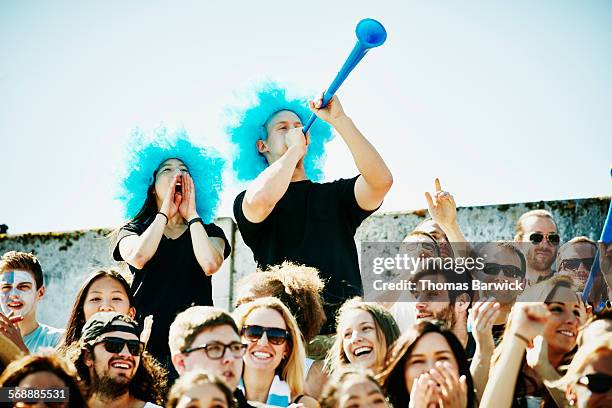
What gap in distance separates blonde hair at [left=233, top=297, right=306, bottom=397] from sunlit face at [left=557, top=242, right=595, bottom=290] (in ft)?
4.71

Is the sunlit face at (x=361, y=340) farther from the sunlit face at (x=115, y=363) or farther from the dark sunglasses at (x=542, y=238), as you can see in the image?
the dark sunglasses at (x=542, y=238)

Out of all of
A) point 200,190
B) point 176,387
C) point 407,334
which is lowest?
point 176,387

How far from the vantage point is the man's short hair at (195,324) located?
3.16 metres

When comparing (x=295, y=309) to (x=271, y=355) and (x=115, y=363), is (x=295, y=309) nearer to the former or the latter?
(x=271, y=355)

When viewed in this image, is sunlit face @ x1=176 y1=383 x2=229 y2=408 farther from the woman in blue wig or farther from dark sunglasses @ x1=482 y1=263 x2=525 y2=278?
dark sunglasses @ x1=482 y1=263 x2=525 y2=278

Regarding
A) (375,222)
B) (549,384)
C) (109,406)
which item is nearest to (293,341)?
(109,406)

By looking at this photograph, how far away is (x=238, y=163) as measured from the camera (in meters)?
4.82

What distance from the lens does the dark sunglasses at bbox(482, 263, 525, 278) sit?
13.3 ft

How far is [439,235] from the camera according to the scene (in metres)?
4.34

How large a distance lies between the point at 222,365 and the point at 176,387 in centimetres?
35

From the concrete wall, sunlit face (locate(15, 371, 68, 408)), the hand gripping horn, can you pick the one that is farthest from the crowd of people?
the concrete wall

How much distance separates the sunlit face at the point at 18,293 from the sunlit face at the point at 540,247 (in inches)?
99.1

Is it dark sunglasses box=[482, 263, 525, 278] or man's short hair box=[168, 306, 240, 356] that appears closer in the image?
man's short hair box=[168, 306, 240, 356]

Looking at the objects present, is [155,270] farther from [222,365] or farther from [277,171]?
[222,365]
